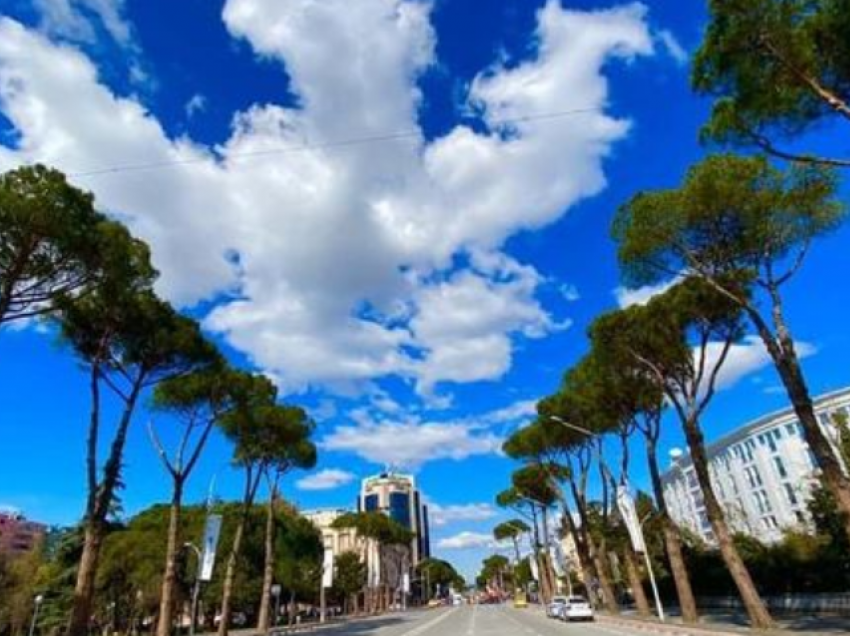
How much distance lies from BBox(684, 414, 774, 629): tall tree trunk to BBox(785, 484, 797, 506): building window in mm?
62533

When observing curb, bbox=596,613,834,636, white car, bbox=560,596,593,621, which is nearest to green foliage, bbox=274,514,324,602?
white car, bbox=560,596,593,621

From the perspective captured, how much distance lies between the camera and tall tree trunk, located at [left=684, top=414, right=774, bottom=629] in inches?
877

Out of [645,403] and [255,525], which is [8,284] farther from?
[255,525]

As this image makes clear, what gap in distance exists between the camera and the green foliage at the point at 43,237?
17.1 meters

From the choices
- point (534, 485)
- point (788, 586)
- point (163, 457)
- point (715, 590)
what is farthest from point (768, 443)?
point (163, 457)

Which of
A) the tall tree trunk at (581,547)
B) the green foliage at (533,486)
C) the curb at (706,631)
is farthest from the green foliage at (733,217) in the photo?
the green foliage at (533,486)

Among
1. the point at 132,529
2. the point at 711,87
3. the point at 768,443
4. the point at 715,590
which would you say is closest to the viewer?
the point at 711,87

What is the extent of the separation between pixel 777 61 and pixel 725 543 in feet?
50.0

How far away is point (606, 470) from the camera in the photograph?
4194cm

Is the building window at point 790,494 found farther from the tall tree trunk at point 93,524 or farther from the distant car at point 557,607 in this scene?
the tall tree trunk at point 93,524

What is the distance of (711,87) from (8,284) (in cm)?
1632

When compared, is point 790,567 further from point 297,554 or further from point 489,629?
point 297,554

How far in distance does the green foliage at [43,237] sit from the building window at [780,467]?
8166 centimetres

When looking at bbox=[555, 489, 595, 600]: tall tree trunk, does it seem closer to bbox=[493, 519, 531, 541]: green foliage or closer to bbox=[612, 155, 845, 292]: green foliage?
bbox=[612, 155, 845, 292]: green foliage
